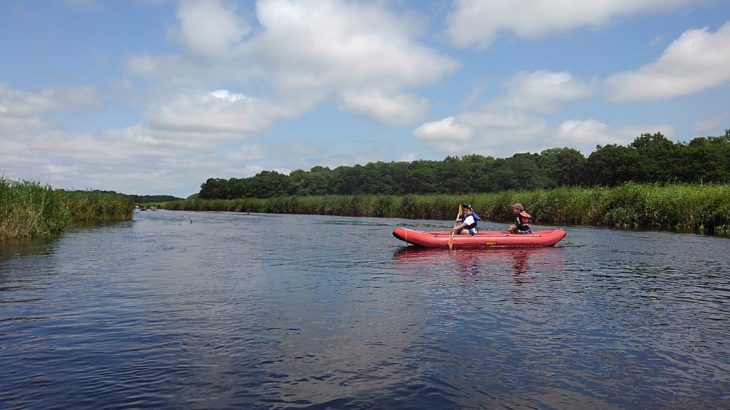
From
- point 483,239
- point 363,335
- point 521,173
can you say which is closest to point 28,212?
point 483,239

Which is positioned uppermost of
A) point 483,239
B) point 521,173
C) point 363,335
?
point 521,173

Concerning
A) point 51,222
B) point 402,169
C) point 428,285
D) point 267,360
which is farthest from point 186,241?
point 402,169

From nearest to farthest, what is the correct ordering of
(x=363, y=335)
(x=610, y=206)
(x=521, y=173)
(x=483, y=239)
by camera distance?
(x=363, y=335) < (x=483, y=239) < (x=610, y=206) < (x=521, y=173)

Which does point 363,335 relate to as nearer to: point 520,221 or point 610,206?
point 520,221

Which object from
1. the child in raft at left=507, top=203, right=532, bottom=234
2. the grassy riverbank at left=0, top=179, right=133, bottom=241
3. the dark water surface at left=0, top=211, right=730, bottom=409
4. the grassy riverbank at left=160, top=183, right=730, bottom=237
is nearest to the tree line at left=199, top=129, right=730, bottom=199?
the grassy riverbank at left=160, top=183, right=730, bottom=237

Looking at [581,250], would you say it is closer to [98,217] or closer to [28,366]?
[28,366]

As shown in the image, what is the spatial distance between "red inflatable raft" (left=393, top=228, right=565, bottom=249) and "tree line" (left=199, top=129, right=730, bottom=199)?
4258 centimetres

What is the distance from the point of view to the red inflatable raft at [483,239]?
16.7 meters

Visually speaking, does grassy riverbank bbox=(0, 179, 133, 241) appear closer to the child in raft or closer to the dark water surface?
the dark water surface

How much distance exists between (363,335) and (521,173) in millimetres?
79252

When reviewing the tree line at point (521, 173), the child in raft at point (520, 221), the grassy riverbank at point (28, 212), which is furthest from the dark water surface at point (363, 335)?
the tree line at point (521, 173)

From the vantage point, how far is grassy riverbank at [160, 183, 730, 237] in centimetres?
2345

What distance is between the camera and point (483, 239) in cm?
1664

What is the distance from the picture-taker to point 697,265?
1323cm
